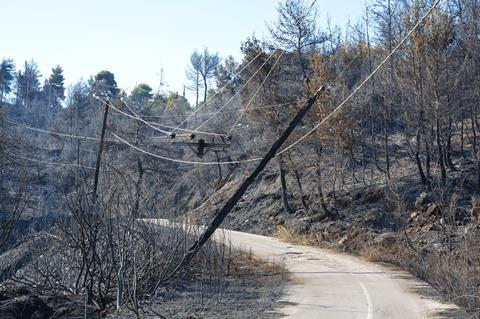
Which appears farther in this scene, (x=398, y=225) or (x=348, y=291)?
(x=398, y=225)

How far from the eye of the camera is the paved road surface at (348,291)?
47.7 ft

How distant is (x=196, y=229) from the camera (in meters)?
18.2

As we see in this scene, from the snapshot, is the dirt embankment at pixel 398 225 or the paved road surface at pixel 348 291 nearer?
the paved road surface at pixel 348 291

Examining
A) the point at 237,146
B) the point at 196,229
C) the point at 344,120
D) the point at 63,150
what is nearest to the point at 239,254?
the point at 196,229

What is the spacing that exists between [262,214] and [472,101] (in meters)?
15.5

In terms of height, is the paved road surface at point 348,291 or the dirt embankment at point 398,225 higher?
the dirt embankment at point 398,225

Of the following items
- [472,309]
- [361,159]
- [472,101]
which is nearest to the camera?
[472,309]

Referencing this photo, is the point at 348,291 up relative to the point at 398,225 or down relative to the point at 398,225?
down

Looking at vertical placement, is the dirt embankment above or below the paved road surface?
above

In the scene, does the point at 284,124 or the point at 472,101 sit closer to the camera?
the point at 472,101

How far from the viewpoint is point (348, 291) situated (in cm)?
1770

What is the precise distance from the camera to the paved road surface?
14.5m

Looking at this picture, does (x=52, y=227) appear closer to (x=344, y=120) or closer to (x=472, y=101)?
(x=344, y=120)

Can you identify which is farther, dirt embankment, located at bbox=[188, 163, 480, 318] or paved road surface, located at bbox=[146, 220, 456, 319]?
dirt embankment, located at bbox=[188, 163, 480, 318]
